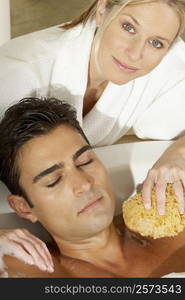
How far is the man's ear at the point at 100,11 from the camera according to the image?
1.33 metres

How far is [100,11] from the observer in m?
1.35

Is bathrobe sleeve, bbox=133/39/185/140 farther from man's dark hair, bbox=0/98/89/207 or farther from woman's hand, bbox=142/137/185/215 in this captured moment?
man's dark hair, bbox=0/98/89/207

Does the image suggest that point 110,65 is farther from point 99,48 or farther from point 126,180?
point 126,180

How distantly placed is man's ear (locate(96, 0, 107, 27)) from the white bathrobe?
26mm

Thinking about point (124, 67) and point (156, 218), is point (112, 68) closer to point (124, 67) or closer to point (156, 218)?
point (124, 67)

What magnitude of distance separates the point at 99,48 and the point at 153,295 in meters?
0.58

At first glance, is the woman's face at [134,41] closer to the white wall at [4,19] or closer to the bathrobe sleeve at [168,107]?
the bathrobe sleeve at [168,107]

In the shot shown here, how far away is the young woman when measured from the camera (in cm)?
127

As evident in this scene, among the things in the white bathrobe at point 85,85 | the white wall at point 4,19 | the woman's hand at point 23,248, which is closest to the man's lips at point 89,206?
the woman's hand at point 23,248

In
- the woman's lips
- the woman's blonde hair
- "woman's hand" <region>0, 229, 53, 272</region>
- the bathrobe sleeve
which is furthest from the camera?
the bathrobe sleeve

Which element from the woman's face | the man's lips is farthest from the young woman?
the man's lips

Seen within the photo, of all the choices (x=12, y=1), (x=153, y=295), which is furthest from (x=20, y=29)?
(x=153, y=295)

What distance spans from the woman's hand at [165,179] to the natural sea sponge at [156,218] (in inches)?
0.4

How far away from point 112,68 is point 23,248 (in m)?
0.50
